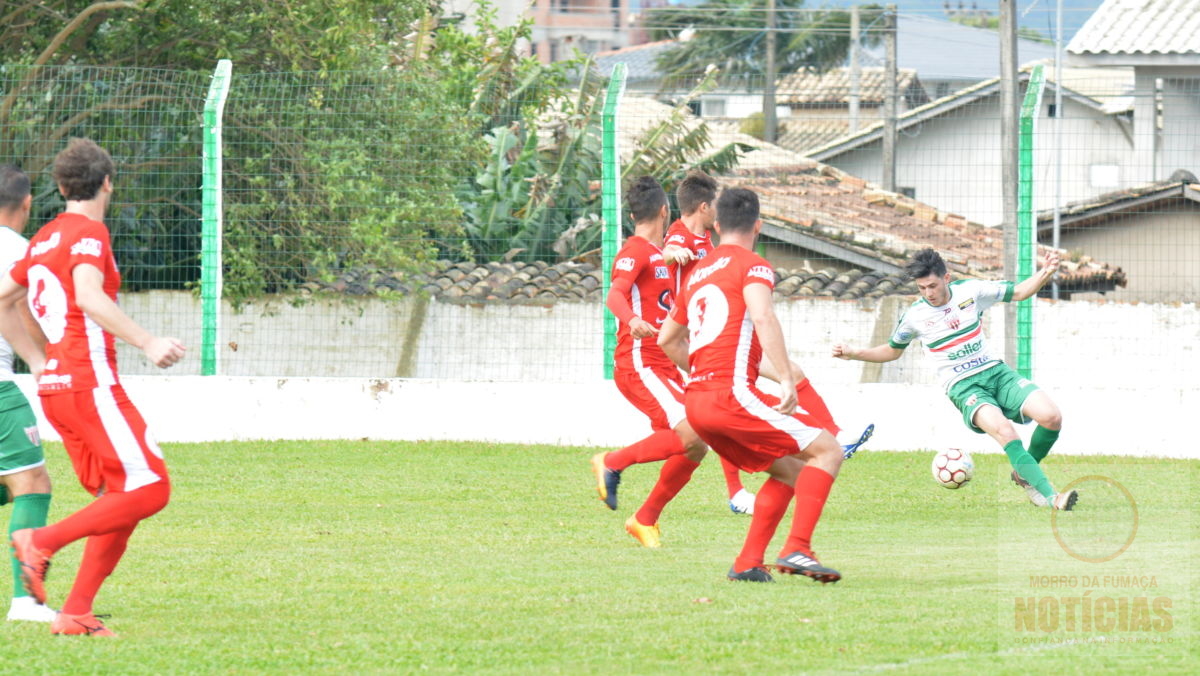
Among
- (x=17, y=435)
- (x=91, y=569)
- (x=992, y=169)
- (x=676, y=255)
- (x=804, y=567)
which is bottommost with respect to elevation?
(x=804, y=567)

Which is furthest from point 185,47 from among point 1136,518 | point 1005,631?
point 1005,631

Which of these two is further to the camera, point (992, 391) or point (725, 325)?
point (992, 391)

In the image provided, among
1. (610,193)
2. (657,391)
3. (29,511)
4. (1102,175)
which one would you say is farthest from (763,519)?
(1102,175)

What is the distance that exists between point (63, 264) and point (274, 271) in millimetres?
8481

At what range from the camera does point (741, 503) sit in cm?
994

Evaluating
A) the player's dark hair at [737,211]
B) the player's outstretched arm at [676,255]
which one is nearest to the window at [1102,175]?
the player's outstretched arm at [676,255]

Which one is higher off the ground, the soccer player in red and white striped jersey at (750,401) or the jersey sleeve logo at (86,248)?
the jersey sleeve logo at (86,248)

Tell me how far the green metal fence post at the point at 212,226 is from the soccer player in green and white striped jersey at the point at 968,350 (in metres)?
6.23

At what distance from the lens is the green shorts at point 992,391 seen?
10.2 m

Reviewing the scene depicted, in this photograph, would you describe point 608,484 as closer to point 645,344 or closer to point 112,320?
point 645,344

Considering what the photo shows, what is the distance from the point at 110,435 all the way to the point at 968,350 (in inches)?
245

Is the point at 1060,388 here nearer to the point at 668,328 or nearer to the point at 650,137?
Answer: the point at 668,328

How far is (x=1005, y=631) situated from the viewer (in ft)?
19.5

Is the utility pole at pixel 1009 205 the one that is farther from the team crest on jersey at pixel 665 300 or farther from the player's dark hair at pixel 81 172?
the player's dark hair at pixel 81 172
